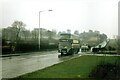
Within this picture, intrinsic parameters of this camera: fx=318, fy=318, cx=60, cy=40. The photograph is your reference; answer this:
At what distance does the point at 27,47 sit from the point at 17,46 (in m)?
4.04

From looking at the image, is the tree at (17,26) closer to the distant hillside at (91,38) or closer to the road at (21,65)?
the distant hillside at (91,38)

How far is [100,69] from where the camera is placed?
15.0 metres

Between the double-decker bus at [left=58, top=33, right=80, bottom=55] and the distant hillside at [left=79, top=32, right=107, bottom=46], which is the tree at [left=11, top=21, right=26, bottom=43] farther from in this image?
the distant hillside at [left=79, top=32, right=107, bottom=46]

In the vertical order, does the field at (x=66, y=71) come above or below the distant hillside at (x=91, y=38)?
below

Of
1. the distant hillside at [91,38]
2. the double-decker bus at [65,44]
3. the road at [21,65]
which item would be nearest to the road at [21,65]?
the road at [21,65]

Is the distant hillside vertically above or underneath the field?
above

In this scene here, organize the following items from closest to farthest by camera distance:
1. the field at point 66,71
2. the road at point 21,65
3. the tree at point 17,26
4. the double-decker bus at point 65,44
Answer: the field at point 66,71, the road at point 21,65, the double-decker bus at point 65,44, the tree at point 17,26

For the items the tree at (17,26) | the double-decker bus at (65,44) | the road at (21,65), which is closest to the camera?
the road at (21,65)

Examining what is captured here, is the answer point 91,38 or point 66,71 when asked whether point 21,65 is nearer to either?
point 66,71

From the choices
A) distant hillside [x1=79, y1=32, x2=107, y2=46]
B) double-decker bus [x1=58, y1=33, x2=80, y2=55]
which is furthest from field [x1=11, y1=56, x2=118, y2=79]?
distant hillside [x1=79, y1=32, x2=107, y2=46]

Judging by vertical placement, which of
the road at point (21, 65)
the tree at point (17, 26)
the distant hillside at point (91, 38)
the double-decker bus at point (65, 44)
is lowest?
the road at point (21, 65)

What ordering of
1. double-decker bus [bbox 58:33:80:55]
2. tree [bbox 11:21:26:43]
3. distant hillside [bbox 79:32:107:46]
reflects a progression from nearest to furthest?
double-decker bus [bbox 58:33:80:55] → tree [bbox 11:21:26:43] → distant hillside [bbox 79:32:107:46]

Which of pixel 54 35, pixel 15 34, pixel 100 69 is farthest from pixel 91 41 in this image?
pixel 100 69

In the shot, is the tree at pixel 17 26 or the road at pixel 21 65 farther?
the tree at pixel 17 26
